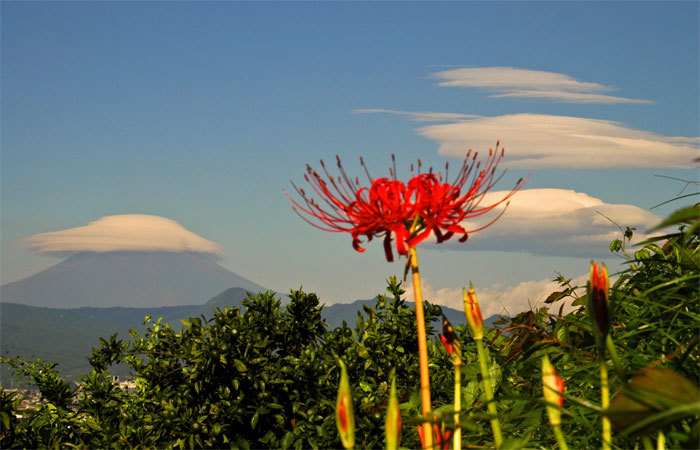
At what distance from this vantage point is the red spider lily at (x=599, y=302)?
2.76 meters

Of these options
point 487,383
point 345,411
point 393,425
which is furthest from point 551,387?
point 345,411

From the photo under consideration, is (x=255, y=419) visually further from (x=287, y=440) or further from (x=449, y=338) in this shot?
(x=449, y=338)

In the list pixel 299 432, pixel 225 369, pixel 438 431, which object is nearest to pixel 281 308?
pixel 225 369

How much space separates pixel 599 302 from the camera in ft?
9.07

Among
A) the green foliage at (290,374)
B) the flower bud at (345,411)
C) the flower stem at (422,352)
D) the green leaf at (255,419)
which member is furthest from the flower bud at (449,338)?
the green leaf at (255,419)

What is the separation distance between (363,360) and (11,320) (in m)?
162

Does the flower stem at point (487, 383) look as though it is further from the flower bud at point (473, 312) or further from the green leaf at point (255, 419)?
the green leaf at point (255, 419)

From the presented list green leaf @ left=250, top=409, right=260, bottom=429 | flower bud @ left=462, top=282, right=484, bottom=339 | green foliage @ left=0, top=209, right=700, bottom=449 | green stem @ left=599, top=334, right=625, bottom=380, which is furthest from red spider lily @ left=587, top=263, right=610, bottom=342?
green leaf @ left=250, top=409, right=260, bottom=429

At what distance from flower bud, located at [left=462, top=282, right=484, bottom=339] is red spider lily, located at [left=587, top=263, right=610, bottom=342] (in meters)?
0.54

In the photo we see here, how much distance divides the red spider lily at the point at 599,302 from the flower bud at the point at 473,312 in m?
0.54

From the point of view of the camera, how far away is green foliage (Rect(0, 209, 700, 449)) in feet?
17.0

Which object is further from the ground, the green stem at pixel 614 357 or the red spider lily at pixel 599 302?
the red spider lily at pixel 599 302

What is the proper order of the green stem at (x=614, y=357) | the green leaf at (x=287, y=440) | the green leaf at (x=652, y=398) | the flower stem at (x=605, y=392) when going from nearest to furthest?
1. the green leaf at (x=652, y=398)
2. the green stem at (x=614, y=357)
3. the flower stem at (x=605, y=392)
4. the green leaf at (x=287, y=440)

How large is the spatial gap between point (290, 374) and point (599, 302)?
11.2 ft
